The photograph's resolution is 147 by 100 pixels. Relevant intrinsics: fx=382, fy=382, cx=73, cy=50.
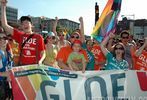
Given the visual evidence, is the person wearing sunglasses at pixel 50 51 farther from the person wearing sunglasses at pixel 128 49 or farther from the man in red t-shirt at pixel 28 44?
the person wearing sunglasses at pixel 128 49

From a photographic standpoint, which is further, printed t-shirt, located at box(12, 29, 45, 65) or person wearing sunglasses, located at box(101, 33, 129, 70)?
person wearing sunglasses, located at box(101, 33, 129, 70)

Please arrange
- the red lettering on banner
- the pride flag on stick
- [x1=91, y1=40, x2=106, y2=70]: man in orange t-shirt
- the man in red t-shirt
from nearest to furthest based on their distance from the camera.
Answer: the man in red t-shirt → the red lettering on banner → the pride flag on stick → [x1=91, y1=40, x2=106, y2=70]: man in orange t-shirt

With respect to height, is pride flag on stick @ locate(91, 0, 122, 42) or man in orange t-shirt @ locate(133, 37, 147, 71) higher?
pride flag on stick @ locate(91, 0, 122, 42)

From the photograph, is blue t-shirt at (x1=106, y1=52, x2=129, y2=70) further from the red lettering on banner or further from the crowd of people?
the red lettering on banner

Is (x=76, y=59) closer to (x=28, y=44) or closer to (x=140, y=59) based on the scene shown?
(x=28, y=44)

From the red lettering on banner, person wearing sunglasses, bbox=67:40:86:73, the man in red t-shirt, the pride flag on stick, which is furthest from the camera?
the pride flag on stick

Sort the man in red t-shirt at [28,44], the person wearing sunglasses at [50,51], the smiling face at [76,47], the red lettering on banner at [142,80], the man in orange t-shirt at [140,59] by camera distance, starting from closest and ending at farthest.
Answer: the man in red t-shirt at [28,44], the red lettering on banner at [142,80], the smiling face at [76,47], the person wearing sunglasses at [50,51], the man in orange t-shirt at [140,59]

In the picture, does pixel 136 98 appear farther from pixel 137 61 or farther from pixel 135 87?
pixel 137 61

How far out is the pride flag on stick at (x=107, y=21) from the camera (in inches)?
386

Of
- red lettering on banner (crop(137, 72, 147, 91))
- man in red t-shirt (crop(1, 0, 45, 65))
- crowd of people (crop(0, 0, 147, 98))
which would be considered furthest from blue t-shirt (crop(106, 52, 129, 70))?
man in red t-shirt (crop(1, 0, 45, 65))

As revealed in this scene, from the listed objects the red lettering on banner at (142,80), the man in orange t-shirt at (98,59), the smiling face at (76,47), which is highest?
the smiling face at (76,47)

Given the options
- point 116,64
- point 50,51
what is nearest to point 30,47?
point 50,51

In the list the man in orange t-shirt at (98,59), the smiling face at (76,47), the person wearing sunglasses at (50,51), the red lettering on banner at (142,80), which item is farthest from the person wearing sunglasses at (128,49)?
the person wearing sunglasses at (50,51)

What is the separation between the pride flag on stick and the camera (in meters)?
9.81
